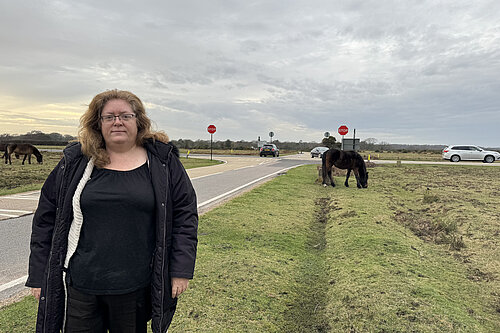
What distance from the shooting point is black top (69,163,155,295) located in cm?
210

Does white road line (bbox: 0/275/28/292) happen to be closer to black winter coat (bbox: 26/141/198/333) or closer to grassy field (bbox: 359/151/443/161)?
black winter coat (bbox: 26/141/198/333)

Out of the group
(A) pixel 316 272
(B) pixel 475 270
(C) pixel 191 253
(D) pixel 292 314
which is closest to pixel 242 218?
(A) pixel 316 272

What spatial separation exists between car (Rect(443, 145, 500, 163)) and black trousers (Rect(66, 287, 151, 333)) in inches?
1542

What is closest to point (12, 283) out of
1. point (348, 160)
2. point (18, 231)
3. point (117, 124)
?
point (18, 231)

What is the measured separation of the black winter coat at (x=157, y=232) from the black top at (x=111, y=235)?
0.36 ft

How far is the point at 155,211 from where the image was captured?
223 centimetres

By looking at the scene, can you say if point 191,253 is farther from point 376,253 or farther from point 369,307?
point 376,253

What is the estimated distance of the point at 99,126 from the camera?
2.35 metres

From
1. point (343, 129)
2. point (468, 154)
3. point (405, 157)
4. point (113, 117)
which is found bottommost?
point (405, 157)

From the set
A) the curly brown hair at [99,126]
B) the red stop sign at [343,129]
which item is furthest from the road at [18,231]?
the red stop sign at [343,129]

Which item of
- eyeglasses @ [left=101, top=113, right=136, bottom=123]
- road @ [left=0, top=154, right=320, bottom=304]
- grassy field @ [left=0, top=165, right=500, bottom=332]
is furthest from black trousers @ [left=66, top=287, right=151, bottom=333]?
road @ [left=0, top=154, right=320, bottom=304]

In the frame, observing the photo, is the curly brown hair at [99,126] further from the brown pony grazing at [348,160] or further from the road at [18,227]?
the brown pony grazing at [348,160]

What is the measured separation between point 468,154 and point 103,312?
132 feet

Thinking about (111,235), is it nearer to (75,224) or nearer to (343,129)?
(75,224)
